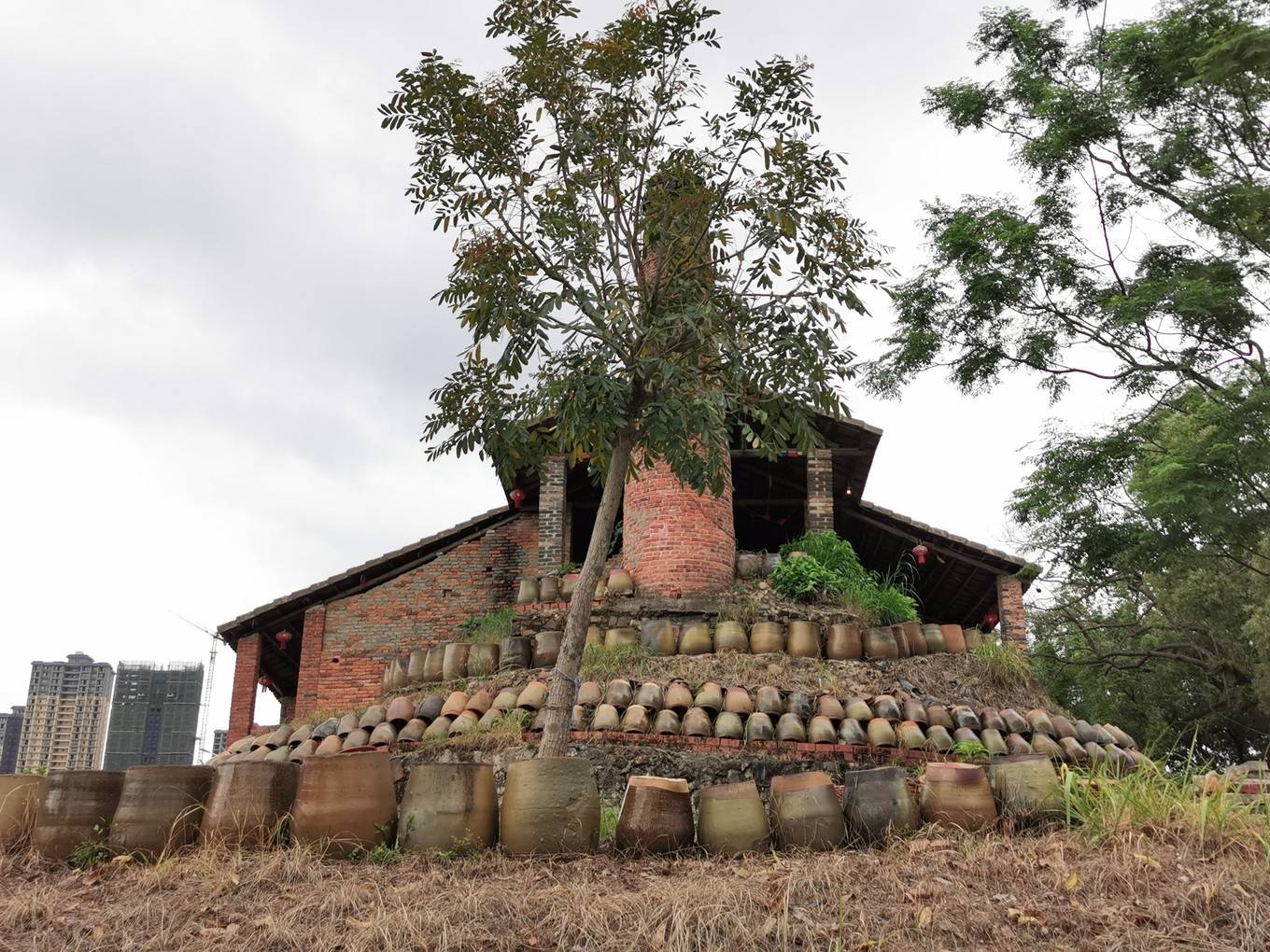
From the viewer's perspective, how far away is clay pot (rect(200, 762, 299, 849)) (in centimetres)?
557

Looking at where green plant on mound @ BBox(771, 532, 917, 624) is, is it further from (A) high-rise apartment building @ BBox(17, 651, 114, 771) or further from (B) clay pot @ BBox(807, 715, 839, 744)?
(A) high-rise apartment building @ BBox(17, 651, 114, 771)

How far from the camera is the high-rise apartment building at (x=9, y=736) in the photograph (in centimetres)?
6012

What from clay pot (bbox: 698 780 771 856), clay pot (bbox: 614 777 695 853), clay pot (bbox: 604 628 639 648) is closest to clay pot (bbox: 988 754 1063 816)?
clay pot (bbox: 698 780 771 856)

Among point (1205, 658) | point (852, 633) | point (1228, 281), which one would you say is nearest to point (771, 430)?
point (852, 633)

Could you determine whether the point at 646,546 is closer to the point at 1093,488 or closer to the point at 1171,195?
the point at 1093,488

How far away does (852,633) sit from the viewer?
999 cm

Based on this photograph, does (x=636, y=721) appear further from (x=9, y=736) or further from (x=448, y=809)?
(x=9, y=736)

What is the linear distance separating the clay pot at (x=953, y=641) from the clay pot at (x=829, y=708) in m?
2.27

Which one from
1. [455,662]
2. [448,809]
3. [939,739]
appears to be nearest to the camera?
[448,809]

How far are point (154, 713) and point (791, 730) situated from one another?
51108 millimetres

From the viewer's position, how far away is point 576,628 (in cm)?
634

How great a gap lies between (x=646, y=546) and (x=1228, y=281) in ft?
24.7

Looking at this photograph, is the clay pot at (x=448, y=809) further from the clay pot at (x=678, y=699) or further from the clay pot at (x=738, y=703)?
the clay pot at (x=738, y=703)

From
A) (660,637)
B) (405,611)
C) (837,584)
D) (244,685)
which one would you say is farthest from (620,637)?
(244,685)
